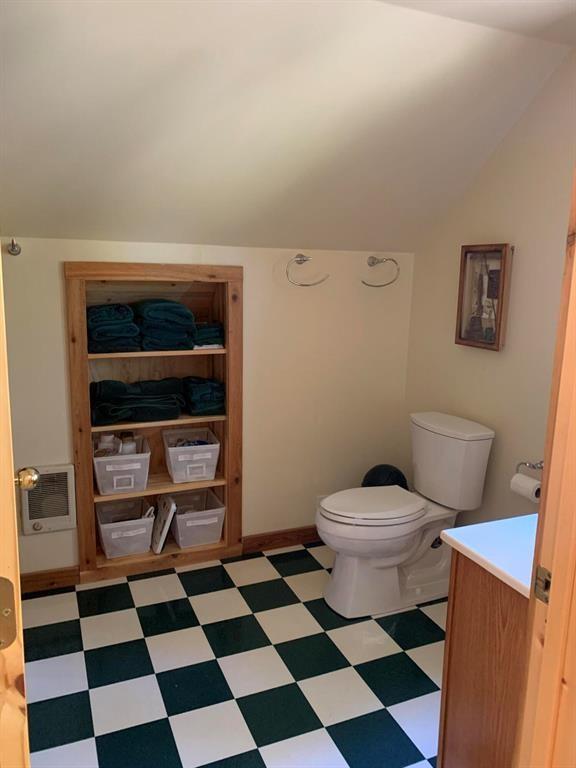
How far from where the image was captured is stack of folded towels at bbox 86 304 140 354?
2.56 metres

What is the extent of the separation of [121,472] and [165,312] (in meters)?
0.74

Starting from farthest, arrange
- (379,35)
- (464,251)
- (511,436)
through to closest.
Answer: (464,251)
(511,436)
(379,35)

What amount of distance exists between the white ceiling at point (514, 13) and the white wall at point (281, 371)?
127 centimetres

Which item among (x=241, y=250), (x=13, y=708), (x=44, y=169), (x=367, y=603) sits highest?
(x=44, y=169)

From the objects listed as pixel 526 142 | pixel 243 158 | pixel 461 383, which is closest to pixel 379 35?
pixel 243 158

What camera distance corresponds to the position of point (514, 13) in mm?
1744

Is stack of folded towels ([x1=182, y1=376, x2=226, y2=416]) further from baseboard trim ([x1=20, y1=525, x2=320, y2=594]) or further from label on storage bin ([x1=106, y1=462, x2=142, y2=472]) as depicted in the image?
baseboard trim ([x1=20, y1=525, x2=320, y2=594])

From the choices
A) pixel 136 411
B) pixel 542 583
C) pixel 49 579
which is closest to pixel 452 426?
pixel 136 411

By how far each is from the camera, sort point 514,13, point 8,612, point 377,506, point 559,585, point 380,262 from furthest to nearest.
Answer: point 380,262, point 377,506, point 514,13, point 559,585, point 8,612

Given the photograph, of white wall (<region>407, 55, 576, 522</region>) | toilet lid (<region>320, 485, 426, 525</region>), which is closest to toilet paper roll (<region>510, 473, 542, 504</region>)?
white wall (<region>407, 55, 576, 522</region>)

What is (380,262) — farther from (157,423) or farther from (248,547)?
(248,547)

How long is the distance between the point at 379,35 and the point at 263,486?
203 cm

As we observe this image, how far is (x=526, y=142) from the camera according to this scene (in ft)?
7.55

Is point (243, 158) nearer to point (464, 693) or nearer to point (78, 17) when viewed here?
point (78, 17)
